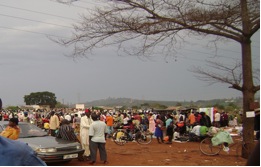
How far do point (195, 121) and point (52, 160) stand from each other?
13.2 meters

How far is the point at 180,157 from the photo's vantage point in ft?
39.5

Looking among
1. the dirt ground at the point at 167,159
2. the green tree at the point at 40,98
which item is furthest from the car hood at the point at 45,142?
the green tree at the point at 40,98

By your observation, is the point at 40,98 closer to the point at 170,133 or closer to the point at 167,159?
the point at 170,133

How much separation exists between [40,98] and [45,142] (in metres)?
74.4

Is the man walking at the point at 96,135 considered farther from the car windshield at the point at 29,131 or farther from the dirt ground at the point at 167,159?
the car windshield at the point at 29,131

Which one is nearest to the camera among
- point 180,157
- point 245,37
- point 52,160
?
point 52,160

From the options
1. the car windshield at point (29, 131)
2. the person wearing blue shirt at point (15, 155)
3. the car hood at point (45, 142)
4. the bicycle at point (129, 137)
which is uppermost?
the person wearing blue shirt at point (15, 155)

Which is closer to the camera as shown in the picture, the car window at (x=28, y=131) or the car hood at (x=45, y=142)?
the car hood at (x=45, y=142)

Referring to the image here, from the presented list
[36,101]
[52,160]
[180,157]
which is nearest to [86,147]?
[52,160]

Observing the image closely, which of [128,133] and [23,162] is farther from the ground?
[23,162]

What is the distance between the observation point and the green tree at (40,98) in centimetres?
8188

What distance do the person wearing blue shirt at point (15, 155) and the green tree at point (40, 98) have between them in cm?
8202

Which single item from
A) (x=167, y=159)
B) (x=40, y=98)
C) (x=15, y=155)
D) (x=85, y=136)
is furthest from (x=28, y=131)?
(x=40, y=98)

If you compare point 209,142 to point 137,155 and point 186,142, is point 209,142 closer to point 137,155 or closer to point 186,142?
point 137,155
